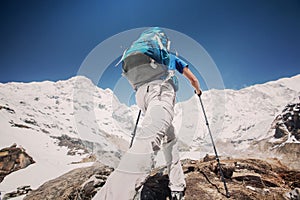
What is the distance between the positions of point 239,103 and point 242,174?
156 metres

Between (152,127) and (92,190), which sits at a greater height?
(152,127)

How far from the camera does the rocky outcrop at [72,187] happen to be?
346 cm

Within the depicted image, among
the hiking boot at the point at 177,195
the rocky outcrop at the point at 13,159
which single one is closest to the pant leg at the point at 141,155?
the hiking boot at the point at 177,195

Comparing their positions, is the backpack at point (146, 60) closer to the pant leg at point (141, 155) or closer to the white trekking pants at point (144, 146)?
the white trekking pants at point (144, 146)

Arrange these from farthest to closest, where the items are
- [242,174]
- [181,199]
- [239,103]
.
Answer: [239,103] < [242,174] < [181,199]

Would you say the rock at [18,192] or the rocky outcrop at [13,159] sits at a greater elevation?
the rocky outcrop at [13,159]

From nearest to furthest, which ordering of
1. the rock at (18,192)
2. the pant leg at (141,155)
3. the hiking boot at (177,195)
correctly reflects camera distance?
the pant leg at (141,155) → the hiking boot at (177,195) → the rock at (18,192)

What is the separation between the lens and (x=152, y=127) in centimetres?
183

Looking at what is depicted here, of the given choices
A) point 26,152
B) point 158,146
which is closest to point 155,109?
point 158,146

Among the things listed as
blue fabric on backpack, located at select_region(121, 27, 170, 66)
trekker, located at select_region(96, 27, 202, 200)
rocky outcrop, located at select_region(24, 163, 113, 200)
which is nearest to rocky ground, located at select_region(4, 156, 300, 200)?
rocky outcrop, located at select_region(24, 163, 113, 200)

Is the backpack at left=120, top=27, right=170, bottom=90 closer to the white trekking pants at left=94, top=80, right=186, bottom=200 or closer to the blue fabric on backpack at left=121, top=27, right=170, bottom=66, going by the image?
the blue fabric on backpack at left=121, top=27, right=170, bottom=66

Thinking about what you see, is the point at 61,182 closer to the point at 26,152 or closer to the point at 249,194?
the point at 249,194

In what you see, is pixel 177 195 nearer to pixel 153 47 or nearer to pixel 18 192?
pixel 153 47

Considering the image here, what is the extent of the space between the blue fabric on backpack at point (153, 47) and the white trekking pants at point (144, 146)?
1.12ft
